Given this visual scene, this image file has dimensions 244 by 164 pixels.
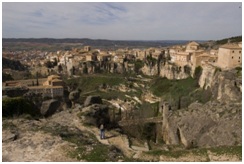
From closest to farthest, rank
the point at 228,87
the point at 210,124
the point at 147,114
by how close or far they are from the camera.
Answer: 1. the point at 210,124
2. the point at 228,87
3. the point at 147,114

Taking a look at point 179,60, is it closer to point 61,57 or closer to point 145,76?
point 145,76

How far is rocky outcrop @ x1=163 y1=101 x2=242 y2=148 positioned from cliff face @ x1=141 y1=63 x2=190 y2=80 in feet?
102

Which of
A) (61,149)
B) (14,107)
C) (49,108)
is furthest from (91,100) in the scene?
(61,149)

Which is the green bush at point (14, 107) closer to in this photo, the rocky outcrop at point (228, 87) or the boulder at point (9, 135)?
the boulder at point (9, 135)

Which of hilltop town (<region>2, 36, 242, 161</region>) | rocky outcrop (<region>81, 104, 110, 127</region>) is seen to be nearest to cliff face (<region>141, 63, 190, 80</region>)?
hilltop town (<region>2, 36, 242, 161</region>)

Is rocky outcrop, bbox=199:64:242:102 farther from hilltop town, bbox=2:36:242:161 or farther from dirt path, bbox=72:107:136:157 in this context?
dirt path, bbox=72:107:136:157

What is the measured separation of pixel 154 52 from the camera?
8562cm

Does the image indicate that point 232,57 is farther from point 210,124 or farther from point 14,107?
point 14,107

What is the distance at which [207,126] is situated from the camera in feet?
63.0

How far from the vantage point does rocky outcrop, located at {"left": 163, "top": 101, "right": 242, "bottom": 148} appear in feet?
53.2

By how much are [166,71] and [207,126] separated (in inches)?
1716

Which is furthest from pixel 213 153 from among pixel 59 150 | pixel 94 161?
pixel 59 150

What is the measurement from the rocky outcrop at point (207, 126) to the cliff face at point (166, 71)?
31.2 meters

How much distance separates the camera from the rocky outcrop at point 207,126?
16203mm
